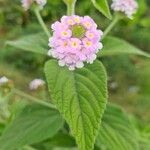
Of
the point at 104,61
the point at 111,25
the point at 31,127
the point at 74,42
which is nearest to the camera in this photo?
the point at 74,42

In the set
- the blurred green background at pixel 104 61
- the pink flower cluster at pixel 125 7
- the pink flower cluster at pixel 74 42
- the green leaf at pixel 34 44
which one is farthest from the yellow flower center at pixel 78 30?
the blurred green background at pixel 104 61

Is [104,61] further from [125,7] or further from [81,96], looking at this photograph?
[81,96]

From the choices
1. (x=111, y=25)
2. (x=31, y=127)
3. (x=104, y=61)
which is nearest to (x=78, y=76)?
(x=31, y=127)

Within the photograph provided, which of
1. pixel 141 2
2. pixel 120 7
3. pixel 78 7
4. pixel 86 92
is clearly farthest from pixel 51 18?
pixel 86 92

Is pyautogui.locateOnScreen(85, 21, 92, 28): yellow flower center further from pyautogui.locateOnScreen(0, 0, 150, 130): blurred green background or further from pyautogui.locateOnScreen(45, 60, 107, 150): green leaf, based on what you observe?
pyautogui.locateOnScreen(0, 0, 150, 130): blurred green background

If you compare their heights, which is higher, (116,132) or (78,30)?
(78,30)

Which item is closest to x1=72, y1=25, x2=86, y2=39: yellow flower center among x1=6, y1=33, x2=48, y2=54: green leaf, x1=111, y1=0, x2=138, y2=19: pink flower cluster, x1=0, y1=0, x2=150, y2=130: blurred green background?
x1=6, y1=33, x2=48, y2=54: green leaf

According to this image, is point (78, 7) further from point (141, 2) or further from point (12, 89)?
point (12, 89)
